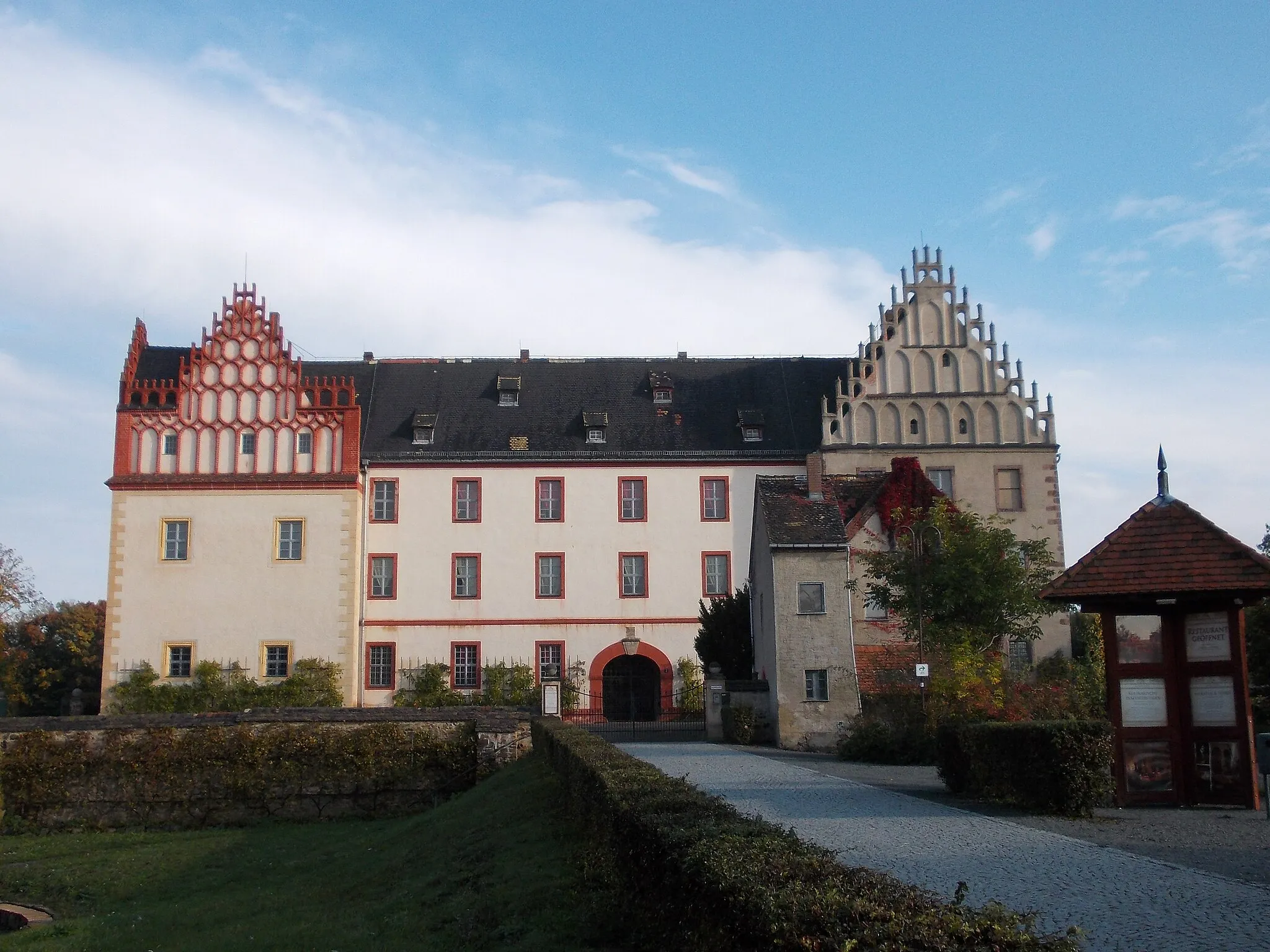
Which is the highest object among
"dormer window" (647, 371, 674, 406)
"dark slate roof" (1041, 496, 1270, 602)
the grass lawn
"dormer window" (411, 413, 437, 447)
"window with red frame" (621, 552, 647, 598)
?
"dormer window" (647, 371, 674, 406)

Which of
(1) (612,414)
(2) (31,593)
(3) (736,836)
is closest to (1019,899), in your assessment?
(3) (736,836)

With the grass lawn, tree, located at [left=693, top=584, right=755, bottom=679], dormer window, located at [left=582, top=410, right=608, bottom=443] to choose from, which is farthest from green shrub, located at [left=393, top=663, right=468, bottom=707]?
the grass lawn

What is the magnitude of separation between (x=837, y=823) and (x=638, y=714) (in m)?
30.9

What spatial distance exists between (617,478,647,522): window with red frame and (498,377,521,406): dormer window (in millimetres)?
5548

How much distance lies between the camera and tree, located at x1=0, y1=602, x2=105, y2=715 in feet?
158

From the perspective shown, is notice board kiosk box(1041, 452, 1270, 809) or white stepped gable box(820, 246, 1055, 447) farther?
white stepped gable box(820, 246, 1055, 447)

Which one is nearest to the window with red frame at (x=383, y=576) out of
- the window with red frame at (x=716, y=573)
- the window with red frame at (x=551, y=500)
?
the window with red frame at (x=551, y=500)

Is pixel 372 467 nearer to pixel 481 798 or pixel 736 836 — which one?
pixel 481 798

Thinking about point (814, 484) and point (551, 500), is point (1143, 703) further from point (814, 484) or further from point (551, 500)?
point (551, 500)

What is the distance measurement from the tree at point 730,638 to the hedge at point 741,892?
84.5ft

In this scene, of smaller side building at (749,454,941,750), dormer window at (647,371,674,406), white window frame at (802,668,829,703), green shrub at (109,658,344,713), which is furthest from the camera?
dormer window at (647,371,674,406)

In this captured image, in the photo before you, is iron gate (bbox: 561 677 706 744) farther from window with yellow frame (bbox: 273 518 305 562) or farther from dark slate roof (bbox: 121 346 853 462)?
window with yellow frame (bbox: 273 518 305 562)

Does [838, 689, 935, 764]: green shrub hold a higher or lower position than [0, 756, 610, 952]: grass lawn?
higher

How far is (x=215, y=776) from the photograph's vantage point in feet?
83.1
